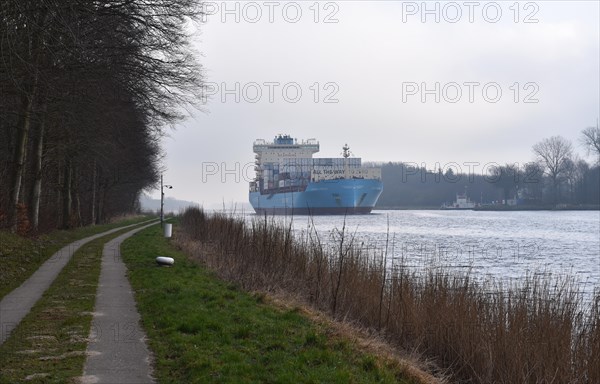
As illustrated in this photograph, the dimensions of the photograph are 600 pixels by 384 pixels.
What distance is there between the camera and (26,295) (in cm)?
1078

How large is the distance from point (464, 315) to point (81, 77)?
410 inches

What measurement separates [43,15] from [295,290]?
22.6 ft

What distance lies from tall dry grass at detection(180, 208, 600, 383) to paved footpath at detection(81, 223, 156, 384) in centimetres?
283

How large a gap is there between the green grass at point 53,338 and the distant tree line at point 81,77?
13.1 feet

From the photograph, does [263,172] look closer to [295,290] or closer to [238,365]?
[295,290]

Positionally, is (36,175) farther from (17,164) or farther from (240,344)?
(240,344)

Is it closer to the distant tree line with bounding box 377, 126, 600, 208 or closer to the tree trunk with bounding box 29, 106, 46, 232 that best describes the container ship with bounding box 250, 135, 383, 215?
the distant tree line with bounding box 377, 126, 600, 208

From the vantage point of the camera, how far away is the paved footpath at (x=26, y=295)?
8.44 meters

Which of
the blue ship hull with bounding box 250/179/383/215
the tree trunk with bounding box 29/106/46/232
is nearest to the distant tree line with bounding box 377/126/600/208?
the blue ship hull with bounding box 250/179/383/215

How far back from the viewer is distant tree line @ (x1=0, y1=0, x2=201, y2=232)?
11242mm

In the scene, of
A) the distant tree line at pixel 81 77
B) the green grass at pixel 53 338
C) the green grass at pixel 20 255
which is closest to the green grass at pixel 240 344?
the green grass at pixel 53 338

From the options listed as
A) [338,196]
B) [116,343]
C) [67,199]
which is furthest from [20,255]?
[338,196]

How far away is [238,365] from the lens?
6344 millimetres

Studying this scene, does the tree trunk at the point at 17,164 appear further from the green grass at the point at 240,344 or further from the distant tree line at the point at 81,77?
the green grass at the point at 240,344
